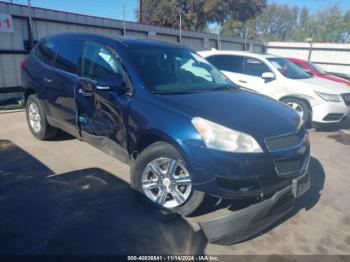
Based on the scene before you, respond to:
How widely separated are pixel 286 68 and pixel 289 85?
73 centimetres

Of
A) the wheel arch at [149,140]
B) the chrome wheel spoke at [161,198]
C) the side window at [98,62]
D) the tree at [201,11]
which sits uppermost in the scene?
the tree at [201,11]

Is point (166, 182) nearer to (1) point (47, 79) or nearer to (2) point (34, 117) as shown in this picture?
(1) point (47, 79)

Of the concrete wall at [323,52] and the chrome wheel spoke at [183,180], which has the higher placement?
the concrete wall at [323,52]

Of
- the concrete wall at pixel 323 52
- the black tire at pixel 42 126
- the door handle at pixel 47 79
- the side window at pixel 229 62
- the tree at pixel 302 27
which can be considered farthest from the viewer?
the tree at pixel 302 27

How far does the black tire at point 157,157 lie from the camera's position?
10.1ft

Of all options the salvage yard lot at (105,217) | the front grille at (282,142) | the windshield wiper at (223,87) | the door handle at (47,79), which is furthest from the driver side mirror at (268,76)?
the door handle at (47,79)

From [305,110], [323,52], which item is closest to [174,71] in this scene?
[305,110]

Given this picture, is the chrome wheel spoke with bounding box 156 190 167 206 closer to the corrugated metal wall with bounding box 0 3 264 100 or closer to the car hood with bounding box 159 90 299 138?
the car hood with bounding box 159 90 299 138

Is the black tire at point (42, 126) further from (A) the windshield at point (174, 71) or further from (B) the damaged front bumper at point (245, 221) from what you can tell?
(B) the damaged front bumper at point (245, 221)

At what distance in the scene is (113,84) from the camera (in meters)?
3.47

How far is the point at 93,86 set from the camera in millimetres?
3938

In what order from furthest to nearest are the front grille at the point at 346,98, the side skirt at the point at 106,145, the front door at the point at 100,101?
the front grille at the point at 346,98
the side skirt at the point at 106,145
the front door at the point at 100,101

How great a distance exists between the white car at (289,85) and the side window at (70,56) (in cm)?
443

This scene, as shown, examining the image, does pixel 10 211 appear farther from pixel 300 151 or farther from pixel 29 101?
pixel 300 151
